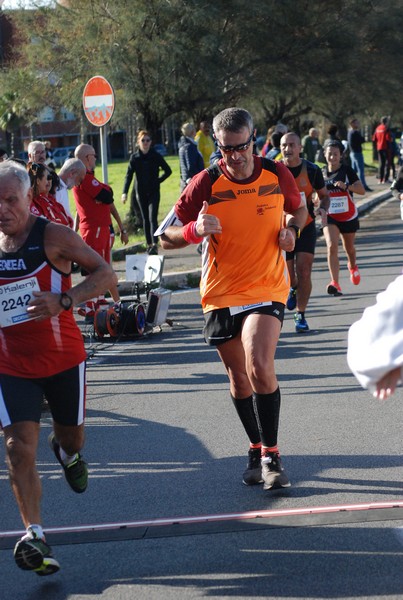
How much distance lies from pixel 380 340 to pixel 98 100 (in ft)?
46.8

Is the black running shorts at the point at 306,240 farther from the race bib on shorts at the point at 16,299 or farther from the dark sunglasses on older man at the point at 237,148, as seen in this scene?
the race bib on shorts at the point at 16,299

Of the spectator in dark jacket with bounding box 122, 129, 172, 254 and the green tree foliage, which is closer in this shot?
the spectator in dark jacket with bounding box 122, 129, 172, 254

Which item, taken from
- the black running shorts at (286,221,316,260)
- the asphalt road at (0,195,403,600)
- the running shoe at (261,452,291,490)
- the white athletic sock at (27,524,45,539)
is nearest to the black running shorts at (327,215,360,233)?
the black running shorts at (286,221,316,260)

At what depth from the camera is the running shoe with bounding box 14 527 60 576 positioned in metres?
4.82

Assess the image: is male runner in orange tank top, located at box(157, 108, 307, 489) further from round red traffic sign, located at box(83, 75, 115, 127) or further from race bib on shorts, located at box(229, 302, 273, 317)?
→ round red traffic sign, located at box(83, 75, 115, 127)

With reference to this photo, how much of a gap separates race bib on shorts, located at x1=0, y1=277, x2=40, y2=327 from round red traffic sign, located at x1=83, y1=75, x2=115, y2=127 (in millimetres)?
11825

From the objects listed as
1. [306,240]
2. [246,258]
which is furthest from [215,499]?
[306,240]

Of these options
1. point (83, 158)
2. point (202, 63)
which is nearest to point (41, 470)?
point (83, 158)

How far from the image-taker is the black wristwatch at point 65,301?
17.1 feet

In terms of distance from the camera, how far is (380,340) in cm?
345

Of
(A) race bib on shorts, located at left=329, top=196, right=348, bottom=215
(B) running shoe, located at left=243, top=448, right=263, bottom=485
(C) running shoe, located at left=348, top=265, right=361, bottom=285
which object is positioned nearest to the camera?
(B) running shoe, located at left=243, top=448, right=263, bottom=485

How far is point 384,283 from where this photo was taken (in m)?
14.9

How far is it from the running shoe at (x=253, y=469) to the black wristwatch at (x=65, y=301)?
1.83 meters

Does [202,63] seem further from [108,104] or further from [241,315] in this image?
[241,315]
